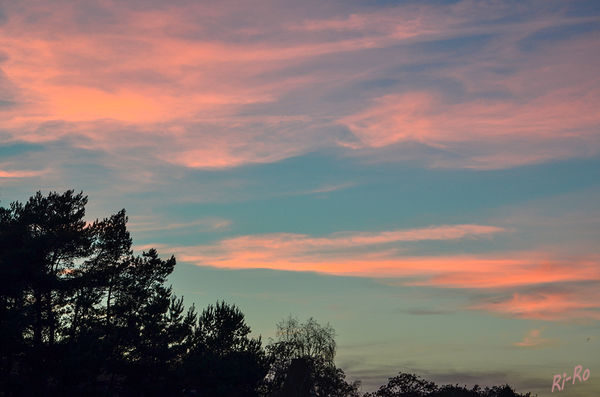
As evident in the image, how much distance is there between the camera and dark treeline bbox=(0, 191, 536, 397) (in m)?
52.6

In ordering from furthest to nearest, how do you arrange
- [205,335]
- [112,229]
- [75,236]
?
[205,335] → [112,229] → [75,236]

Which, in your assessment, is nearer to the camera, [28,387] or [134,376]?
[28,387]

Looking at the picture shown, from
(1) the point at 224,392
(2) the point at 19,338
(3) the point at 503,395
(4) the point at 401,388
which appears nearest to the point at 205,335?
(1) the point at 224,392

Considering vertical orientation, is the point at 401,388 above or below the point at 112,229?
below

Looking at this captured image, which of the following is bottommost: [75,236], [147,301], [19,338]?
[19,338]

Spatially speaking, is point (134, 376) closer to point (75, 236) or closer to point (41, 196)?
point (75, 236)

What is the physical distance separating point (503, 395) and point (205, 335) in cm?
5265

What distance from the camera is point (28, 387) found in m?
51.7

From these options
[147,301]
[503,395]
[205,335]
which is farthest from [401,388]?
[147,301]

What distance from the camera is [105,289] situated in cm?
6103

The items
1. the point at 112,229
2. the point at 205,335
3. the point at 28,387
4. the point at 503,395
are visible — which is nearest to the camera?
the point at 28,387

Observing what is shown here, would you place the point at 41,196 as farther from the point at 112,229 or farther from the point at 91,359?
the point at 91,359

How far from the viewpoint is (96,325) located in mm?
58844

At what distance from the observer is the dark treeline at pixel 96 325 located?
173 ft
